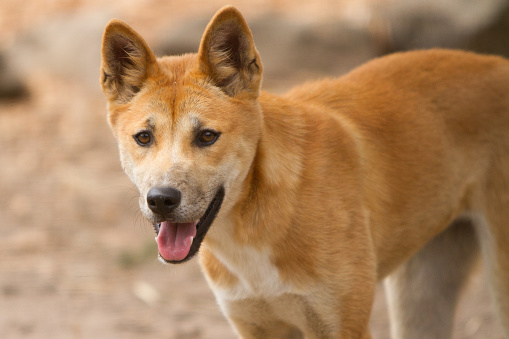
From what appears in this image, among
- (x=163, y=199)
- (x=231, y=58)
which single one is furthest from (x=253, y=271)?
(x=231, y=58)

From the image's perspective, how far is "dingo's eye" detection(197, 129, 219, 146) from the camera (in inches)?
129

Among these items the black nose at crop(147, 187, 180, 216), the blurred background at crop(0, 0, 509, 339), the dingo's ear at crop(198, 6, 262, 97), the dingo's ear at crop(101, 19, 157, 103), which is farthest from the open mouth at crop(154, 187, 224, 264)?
the blurred background at crop(0, 0, 509, 339)

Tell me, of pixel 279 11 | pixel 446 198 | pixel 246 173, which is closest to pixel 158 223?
pixel 246 173

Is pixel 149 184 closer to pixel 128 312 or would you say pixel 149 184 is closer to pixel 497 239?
pixel 497 239

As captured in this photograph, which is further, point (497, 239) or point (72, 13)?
point (72, 13)

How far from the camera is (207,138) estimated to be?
3281 mm

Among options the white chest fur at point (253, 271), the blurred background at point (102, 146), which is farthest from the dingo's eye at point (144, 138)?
the blurred background at point (102, 146)

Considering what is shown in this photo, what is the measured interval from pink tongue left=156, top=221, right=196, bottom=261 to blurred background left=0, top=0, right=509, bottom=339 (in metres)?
1.86

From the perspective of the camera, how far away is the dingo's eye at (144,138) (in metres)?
3.31

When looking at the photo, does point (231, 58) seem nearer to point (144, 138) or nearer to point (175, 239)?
point (144, 138)

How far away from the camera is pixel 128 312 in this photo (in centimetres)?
569

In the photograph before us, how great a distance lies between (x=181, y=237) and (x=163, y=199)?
0.83 ft

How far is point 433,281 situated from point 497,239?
22.9 inches

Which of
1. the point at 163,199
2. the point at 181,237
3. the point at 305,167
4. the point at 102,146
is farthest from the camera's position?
the point at 102,146
